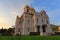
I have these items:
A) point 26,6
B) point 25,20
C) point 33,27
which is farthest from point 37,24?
point 26,6

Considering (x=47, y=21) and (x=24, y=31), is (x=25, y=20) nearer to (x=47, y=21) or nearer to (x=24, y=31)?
(x=24, y=31)

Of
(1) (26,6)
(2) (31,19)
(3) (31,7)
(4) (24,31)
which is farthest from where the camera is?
(3) (31,7)

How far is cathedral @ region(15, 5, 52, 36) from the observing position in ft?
140

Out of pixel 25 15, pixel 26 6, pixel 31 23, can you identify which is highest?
pixel 26 6

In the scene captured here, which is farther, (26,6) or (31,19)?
(26,6)

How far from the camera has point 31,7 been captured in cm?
5194

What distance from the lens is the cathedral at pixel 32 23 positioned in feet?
140

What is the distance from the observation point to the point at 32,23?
1750 inches

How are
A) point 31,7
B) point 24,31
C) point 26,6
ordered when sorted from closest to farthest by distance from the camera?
point 24,31
point 26,6
point 31,7

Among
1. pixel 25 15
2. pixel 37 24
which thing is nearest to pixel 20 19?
pixel 25 15

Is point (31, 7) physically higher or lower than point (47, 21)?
higher

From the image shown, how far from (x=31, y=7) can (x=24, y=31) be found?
1400 cm

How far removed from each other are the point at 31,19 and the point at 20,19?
433cm

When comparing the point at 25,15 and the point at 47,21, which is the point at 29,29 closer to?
the point at 25,15
